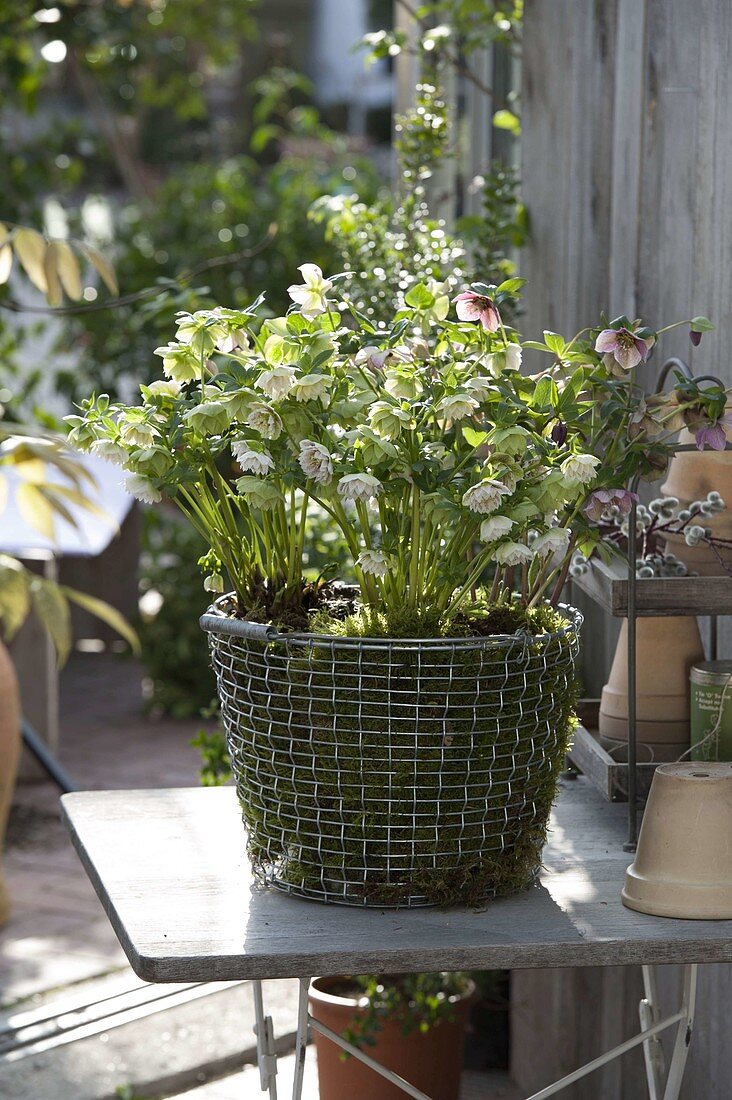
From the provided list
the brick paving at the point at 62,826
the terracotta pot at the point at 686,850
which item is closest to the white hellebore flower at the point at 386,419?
the terracotta pot at the point at 686,850

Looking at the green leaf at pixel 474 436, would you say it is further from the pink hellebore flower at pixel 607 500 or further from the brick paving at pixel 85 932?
the brick paving at pixel 85 932

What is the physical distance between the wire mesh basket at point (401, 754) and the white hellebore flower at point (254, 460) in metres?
0.16

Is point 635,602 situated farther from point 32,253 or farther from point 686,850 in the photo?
point 32,253

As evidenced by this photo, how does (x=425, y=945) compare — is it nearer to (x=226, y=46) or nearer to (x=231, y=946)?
(x=231, y=946)

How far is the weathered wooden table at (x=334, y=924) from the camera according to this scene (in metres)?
1.24

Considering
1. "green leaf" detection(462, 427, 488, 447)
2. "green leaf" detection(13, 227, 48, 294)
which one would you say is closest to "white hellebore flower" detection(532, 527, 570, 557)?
"green leaf" detection(462, 427, 488, 447)

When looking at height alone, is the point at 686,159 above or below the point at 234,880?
above

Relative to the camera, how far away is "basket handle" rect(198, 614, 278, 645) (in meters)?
1.35

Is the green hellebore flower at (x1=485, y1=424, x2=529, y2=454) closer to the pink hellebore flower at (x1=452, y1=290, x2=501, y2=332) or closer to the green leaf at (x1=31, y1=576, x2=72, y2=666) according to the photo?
the pink hellebore flower at (x1=452, y1=290, x2=501, y2=332)

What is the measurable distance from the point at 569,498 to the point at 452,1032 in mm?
1383

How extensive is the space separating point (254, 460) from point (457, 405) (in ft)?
0.64

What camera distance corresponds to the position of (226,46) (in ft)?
24.6

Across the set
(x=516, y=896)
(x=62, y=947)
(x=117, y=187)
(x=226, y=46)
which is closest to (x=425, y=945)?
(x=516, y=896)

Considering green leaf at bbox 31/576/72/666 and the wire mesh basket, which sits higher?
the wire mesh basket
